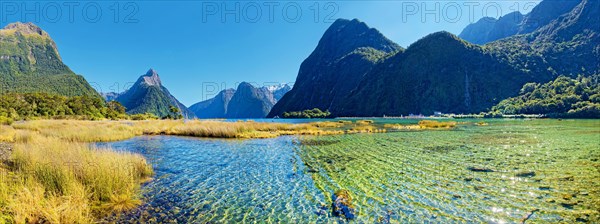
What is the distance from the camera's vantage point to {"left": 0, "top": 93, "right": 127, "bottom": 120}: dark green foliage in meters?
86.9

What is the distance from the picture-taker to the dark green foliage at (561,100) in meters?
123

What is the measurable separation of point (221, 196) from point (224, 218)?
2.63 meters

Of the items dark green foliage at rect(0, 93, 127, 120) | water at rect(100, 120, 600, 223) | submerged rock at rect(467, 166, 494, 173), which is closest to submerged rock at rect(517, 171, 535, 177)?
water at rect(100, 120, 600, 223)

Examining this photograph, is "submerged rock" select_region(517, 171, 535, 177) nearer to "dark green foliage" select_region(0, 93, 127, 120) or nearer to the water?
the water

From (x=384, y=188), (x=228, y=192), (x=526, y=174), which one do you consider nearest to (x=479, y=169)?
(x=526, y=174)

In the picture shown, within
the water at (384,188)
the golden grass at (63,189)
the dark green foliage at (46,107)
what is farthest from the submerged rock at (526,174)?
the dark green foliage at (46,107)

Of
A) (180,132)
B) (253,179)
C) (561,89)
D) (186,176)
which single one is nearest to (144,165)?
(186,176)

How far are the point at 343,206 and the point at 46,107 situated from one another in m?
120

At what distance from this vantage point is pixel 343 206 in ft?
35.0

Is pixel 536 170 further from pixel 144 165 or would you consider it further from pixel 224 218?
pixel 144 165

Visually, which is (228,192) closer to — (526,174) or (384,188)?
(384,188)

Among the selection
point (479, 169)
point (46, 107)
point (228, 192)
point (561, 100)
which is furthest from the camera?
point (561, 100)

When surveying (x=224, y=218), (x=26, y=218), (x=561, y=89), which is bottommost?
(x=224, y=218)

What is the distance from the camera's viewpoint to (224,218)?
9.78m
